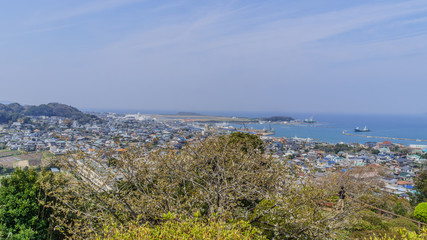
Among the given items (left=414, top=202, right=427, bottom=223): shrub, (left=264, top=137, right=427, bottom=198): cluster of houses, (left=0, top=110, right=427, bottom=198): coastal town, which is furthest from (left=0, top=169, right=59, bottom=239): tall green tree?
(left=414, top=202, right=427, bottom=223): shrub

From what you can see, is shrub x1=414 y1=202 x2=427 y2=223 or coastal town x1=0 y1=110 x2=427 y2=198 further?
coastal town x1=0 y1=110 x2=427 y2=198

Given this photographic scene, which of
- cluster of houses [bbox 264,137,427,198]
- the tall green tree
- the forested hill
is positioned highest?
the forested hill

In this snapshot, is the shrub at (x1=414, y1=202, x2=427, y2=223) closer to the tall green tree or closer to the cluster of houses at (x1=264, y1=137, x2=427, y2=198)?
the cluster of houses at (x1=264, y1=137, x2=427, y2=198)

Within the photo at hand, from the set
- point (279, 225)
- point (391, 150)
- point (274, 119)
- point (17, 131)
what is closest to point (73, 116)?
point (17, 131)

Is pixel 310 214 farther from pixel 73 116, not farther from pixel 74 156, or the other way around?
pixel 73 116

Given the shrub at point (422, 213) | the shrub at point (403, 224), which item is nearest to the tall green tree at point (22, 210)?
the shrub at point (403, 224)

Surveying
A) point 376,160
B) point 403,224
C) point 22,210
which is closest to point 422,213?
point 403,224

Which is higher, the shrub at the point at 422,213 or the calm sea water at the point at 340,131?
the shrub at the point at 422,213

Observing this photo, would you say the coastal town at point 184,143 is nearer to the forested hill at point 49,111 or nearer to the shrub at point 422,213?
the shrub at point 422,213

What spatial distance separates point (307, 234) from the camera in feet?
14.1

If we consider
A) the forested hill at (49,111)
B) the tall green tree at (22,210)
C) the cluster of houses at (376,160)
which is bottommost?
the cluster of houses at (376,160)

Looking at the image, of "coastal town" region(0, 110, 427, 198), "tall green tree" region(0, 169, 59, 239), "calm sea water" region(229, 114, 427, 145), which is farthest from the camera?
"calm sea water" region(229, 114, 427, 145)

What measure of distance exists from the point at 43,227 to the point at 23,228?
17.1 inches

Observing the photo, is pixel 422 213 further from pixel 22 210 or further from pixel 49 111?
pixel 49 111
